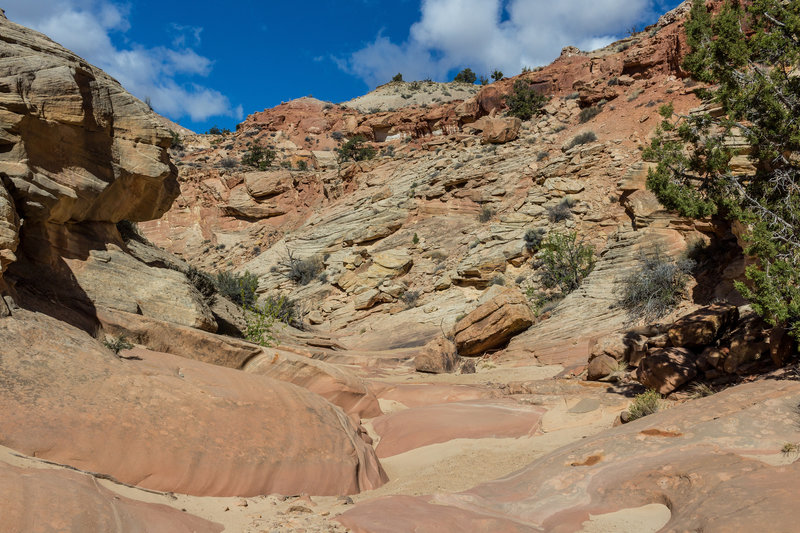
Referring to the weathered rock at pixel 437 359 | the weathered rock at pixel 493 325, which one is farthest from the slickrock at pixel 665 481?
the weathered rock at pixel 493 325

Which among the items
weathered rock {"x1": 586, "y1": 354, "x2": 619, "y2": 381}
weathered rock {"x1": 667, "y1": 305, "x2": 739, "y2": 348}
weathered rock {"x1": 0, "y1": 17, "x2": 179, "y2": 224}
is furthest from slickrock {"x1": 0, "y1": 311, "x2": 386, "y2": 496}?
weathered rock {"x1": 667, "y1": 305, "x2": 739, "y2": 348}

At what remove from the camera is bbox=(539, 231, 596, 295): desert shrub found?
57.9 feet

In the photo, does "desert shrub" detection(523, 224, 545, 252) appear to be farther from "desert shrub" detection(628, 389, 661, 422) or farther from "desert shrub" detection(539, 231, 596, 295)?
"desert shrub" detection(628, 389, 661, 422)

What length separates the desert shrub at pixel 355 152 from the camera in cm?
3884

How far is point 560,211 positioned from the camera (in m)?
21.0

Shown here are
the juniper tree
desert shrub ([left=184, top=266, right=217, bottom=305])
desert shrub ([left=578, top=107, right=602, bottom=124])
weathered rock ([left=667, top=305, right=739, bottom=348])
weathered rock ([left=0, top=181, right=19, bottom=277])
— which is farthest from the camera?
desert shrub ([left=578, top=107, right=602, bottom=124])

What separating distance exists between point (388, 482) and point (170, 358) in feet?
9.94

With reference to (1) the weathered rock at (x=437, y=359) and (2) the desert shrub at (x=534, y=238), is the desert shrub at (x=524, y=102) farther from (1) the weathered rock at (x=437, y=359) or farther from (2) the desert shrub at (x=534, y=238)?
(1) the weathered rock at (x=437, y=359)

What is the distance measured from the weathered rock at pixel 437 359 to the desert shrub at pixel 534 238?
7.59 m

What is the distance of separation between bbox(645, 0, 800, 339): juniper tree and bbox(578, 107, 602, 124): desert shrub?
18.5 m

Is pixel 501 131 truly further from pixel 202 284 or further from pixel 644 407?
pixel 644 407

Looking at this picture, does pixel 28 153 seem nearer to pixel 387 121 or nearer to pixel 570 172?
pixel 570 172

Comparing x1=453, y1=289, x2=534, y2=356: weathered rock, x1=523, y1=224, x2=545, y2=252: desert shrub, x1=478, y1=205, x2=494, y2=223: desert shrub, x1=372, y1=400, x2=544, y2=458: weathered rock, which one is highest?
x1=478, y1=205, x2=494, y2=223: desert shrub

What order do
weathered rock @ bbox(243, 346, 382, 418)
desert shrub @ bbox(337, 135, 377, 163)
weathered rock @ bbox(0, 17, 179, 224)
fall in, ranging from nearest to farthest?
weathered rock @ bbox(0, 17, 179, 224)
weathered rock @ bbox(243, 346, 382, 418)
desert shrub @ bbox(337, 135, 377, 163)
